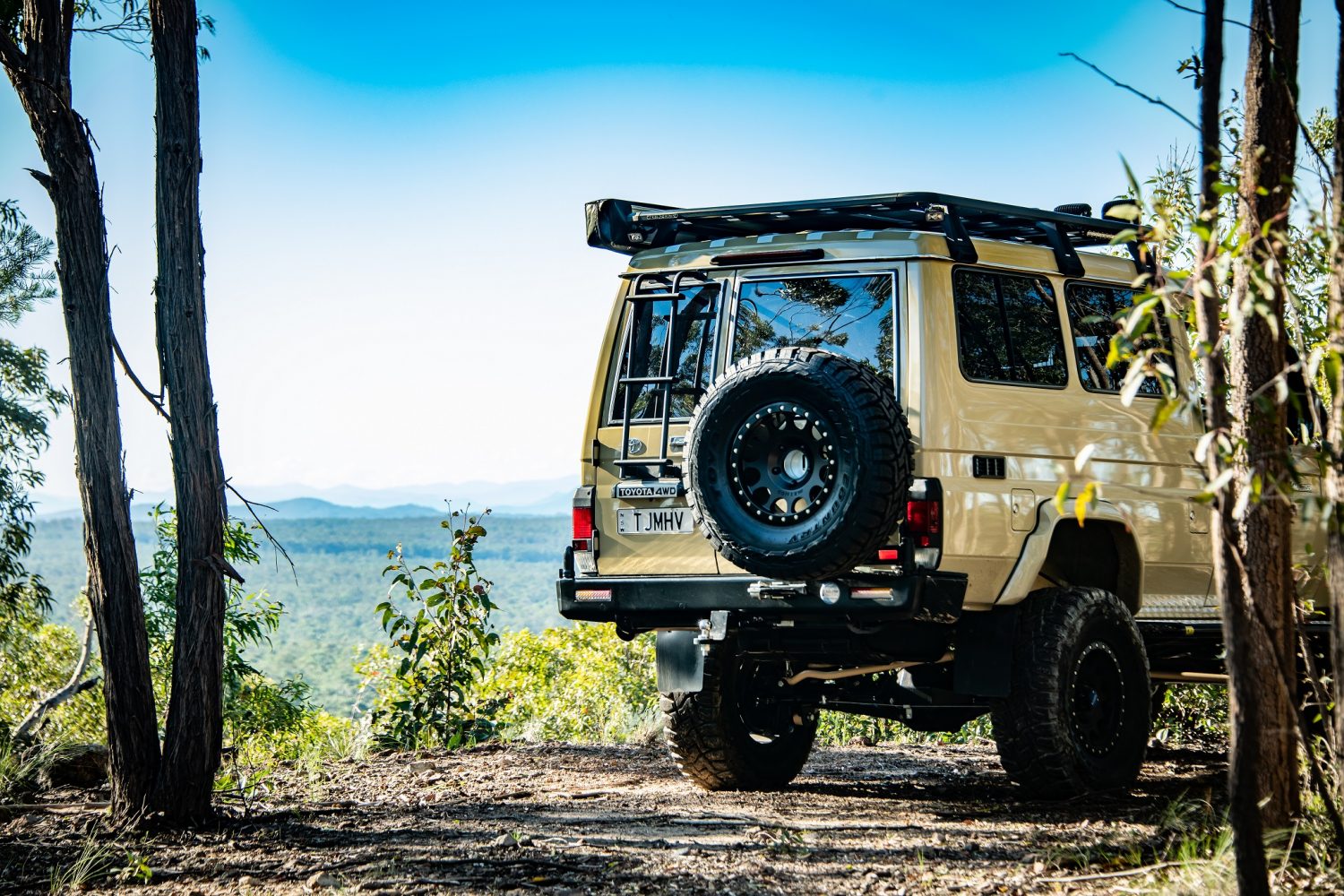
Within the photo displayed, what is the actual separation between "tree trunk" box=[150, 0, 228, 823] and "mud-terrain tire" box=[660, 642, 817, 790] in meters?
2.19

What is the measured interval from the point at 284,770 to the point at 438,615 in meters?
1.69

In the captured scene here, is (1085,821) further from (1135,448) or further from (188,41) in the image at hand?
(188,41)

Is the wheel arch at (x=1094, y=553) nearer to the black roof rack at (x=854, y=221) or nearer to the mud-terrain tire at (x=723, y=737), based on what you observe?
the black roof rack at (x=854, y=221)

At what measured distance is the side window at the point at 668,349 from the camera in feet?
21.1

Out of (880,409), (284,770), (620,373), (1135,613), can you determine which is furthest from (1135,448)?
(284,770)

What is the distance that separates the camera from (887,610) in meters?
5.66

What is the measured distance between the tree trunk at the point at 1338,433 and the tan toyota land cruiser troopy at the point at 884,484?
6.35ft

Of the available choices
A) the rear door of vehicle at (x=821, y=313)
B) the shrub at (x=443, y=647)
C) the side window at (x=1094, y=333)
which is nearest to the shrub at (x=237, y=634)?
the shrub at (x=443, y=647)

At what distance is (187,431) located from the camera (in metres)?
6.27

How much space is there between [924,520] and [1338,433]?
221cm

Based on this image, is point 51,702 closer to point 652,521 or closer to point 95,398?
point 95,398

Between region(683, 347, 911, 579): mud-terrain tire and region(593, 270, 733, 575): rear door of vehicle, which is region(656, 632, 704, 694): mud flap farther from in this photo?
region(683, 347, 911, 579): mud-terrain tire

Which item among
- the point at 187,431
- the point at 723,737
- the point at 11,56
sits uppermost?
the point at 11,56

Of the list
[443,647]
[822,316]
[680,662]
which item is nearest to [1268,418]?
[822,316]
